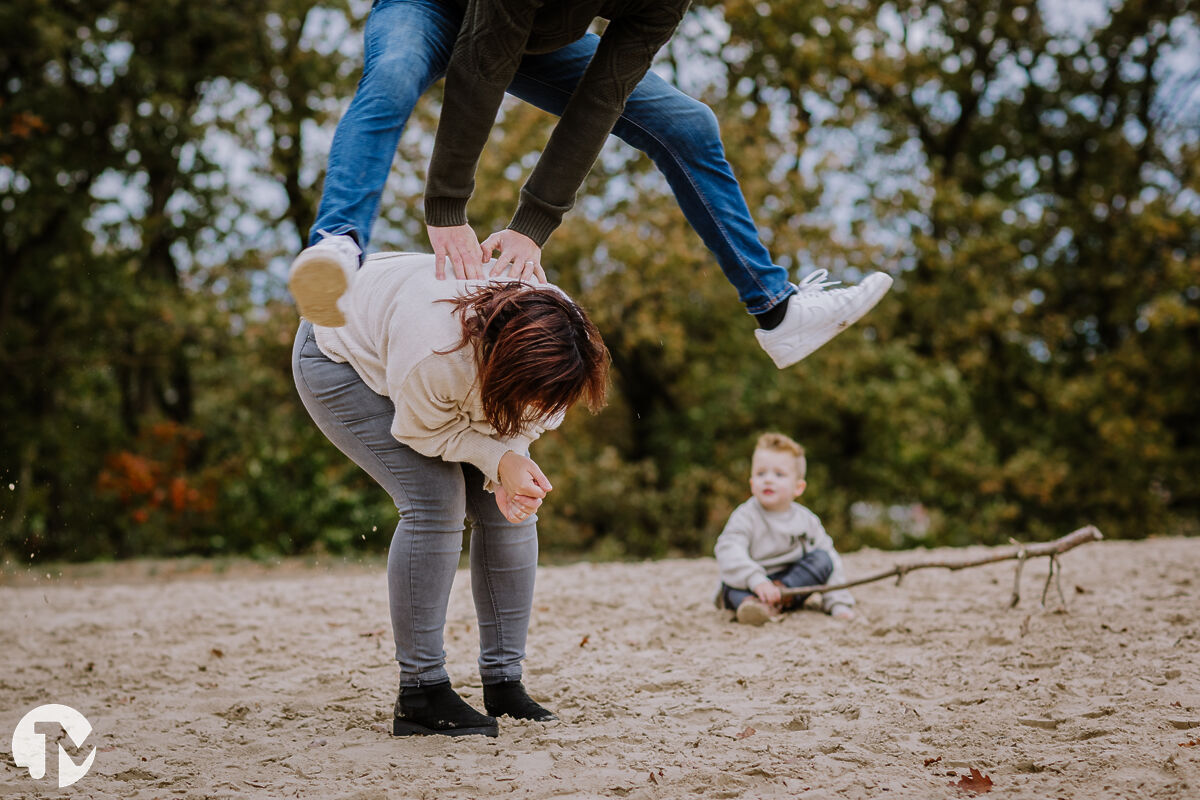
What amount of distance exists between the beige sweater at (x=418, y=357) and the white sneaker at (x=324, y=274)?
11 centimetres

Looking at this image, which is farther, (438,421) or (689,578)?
(689,578)

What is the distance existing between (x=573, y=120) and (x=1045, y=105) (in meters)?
12.9

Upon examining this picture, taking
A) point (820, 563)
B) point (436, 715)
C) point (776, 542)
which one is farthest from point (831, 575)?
point (436, 715)

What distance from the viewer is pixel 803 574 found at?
446 centimetres

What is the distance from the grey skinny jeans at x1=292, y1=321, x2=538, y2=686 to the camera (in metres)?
2.59

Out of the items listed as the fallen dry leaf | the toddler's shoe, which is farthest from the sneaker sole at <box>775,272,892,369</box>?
the toddler's shoe

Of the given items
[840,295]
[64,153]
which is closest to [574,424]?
[64,153]

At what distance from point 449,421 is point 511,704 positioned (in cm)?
89

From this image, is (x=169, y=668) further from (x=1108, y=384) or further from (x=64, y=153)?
(x=1108, y=384)

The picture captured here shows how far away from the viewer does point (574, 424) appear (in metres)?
11.4

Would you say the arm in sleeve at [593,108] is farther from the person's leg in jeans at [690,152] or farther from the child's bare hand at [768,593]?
the child's bare hand at [768,593]

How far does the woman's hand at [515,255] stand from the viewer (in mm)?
2602

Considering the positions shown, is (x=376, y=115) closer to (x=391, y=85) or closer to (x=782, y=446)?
(x=391, y=85)

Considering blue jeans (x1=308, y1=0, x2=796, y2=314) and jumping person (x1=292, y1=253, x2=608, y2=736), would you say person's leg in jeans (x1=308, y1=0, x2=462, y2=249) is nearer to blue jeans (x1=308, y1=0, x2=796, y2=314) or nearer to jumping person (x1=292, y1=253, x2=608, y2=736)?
blue jeans (x1=308, y1=0, x2=796, y2=314)
